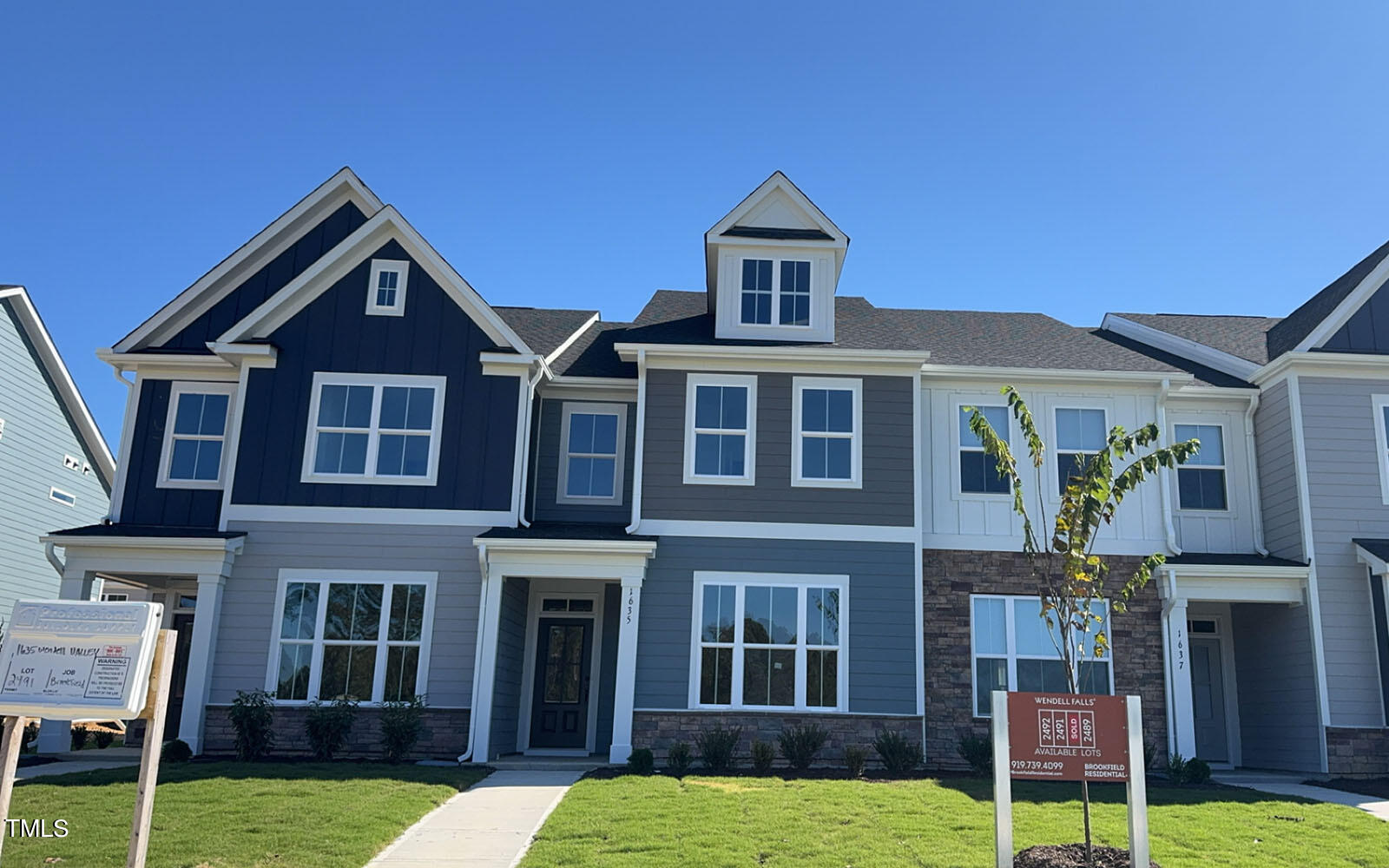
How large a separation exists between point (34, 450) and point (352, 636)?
11.7 meters

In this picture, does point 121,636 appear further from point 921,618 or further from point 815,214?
point 815,214

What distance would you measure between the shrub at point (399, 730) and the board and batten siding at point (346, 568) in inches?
24.9

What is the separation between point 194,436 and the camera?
62.0 ft

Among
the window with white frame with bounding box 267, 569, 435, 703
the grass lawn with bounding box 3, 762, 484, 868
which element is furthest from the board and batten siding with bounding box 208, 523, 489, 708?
the grass lawn with bounding box 3, 762, 484, 868

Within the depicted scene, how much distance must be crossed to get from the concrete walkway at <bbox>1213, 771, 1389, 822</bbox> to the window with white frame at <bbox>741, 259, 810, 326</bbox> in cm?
955

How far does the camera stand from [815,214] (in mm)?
18922

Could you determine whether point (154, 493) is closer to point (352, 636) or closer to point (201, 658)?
point (201, 658)

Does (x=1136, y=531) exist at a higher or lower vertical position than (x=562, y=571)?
higher

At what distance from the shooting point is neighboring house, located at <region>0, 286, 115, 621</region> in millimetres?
23141

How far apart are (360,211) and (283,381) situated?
143 inches

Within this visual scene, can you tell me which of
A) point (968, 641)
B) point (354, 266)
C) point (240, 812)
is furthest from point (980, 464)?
point (240, 812)

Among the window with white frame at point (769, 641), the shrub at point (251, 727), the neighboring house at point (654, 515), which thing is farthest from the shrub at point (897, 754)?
the shrub at point (251, 727)

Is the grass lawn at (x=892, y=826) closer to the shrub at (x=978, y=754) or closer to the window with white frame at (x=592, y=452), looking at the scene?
the shrub at (x=978, y=754)

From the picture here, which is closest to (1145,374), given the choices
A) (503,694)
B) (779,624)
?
(779,624)
